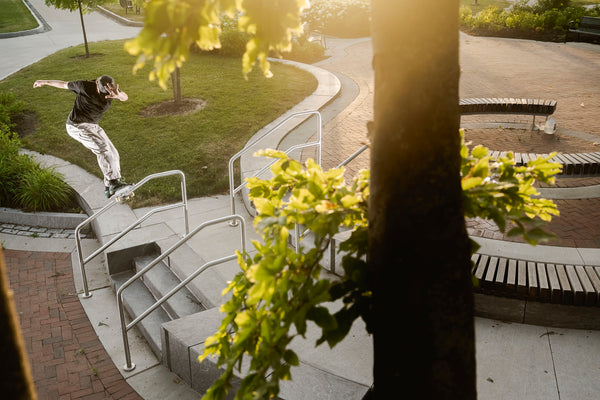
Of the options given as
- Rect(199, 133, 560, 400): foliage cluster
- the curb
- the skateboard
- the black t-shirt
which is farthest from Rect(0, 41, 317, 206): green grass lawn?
the curb

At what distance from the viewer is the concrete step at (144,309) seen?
20.3 ft

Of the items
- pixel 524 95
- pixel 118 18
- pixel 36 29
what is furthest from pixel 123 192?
pixel 118 18

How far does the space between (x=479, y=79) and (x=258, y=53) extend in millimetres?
14948

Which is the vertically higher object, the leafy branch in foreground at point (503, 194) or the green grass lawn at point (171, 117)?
the leafy branch in foreground at point (503, 194)

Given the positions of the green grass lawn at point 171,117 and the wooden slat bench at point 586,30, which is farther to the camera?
the wooden slat bench at point 586,30

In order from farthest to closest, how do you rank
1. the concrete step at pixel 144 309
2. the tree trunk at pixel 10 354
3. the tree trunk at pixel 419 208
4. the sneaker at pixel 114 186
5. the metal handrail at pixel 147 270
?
the sneaker at pixel 114 186 → the concrete step at pixel 144 309 → the metal handrail at pixel 147 270 → the tree trunk at pixel 419 208 → the tree trunk at pixel 10 354

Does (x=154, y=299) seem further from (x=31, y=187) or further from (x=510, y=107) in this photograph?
(x=510, y=107)

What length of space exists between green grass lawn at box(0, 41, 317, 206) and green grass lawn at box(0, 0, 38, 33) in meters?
10.1

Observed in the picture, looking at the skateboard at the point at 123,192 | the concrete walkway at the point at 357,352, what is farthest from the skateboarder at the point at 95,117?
the concrete walkway at the point at 357,352

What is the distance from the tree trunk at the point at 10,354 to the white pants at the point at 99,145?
7385 mm

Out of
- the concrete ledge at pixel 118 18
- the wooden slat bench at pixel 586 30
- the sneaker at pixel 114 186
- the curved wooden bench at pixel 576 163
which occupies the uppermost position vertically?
the concrete ledge at pixel 118 18

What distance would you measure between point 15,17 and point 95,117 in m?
→ 27.0

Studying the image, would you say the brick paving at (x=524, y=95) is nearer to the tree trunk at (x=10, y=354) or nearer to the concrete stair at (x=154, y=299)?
the concrete stair at (x=154, y=299)

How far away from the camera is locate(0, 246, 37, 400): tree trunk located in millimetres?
1733
